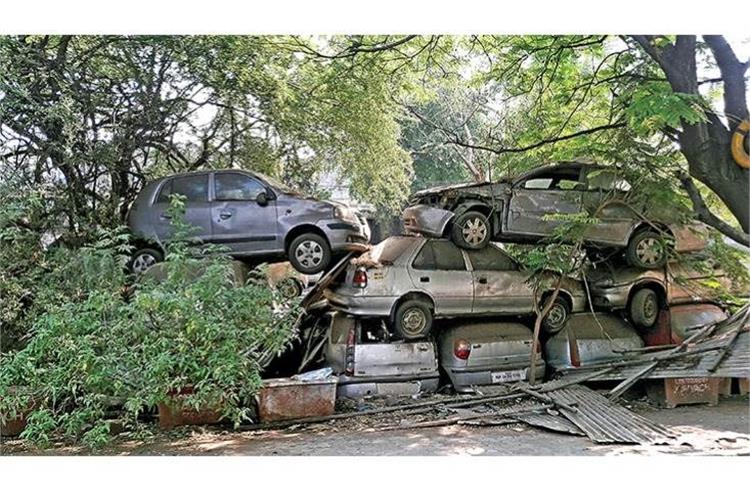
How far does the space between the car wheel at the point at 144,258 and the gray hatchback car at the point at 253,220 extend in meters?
0.01

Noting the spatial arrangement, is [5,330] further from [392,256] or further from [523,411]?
[523,411]

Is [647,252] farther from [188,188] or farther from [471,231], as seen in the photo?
[188,188]

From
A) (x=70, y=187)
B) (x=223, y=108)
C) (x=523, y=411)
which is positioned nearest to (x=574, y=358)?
(x=523, y=411)

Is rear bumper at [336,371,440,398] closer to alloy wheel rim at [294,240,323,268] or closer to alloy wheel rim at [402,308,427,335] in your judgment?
alloy wheel rim at [402,308,427,335]

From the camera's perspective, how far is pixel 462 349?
5781 mm

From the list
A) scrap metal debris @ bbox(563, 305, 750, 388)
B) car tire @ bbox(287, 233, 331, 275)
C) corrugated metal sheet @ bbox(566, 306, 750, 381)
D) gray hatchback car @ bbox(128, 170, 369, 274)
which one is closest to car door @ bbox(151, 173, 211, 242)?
gray hatchback car @ bbox(128, 170, 369, 274)

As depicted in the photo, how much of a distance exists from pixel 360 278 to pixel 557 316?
2.38 metres

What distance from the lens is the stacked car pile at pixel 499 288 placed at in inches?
228

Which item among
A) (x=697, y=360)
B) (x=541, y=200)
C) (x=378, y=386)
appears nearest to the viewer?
(x=697, y=360)

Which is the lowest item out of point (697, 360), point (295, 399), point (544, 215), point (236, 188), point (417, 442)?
point (417, 442)

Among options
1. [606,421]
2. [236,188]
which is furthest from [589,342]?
[236,188]

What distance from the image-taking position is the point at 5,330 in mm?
5082

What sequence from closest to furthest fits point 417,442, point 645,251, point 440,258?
point 417,442, point 440,258, point 645,251

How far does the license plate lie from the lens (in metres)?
5.80
